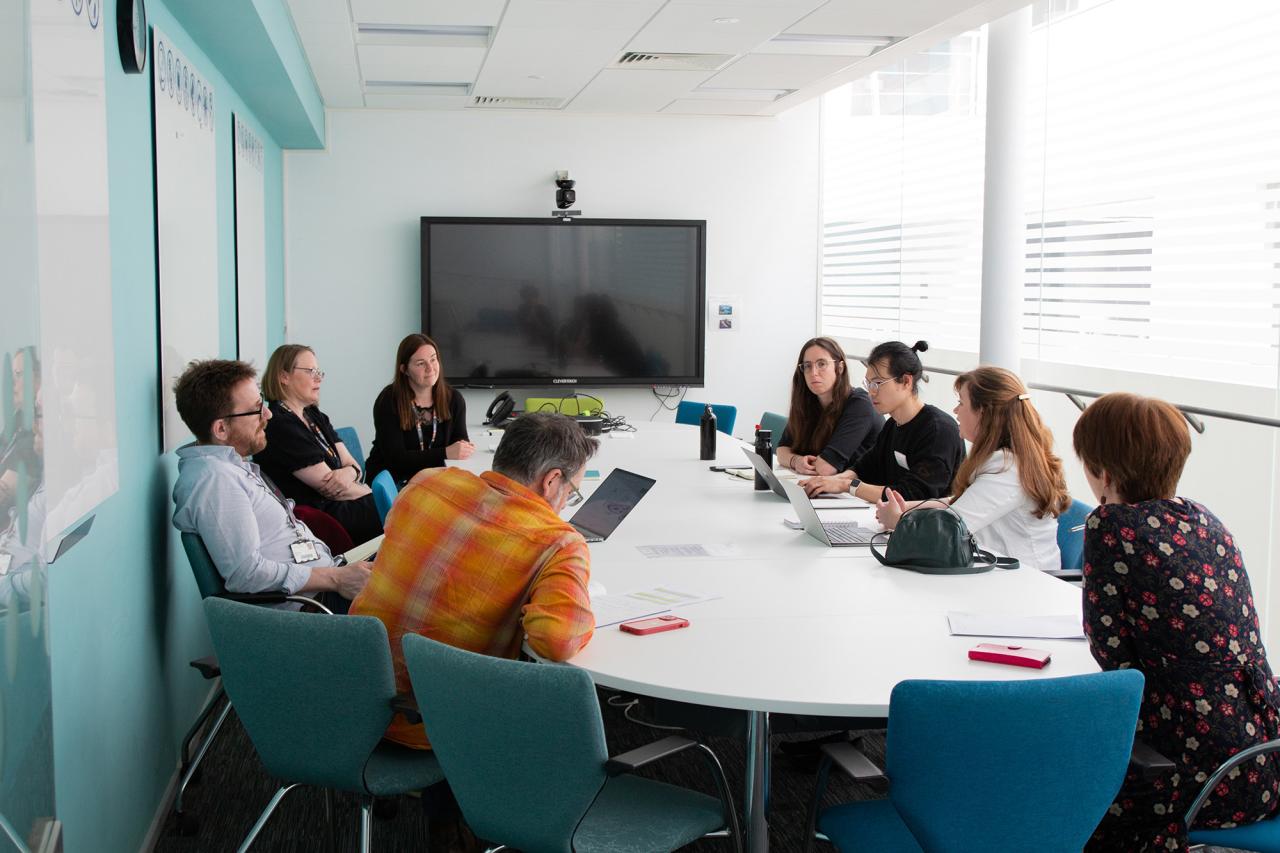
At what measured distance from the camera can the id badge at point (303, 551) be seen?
133 inches

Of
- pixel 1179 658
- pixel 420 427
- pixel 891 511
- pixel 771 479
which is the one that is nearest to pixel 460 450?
pixel 420 427

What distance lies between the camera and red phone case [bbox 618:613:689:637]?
7.81ft

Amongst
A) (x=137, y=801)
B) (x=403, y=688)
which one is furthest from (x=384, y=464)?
(x=403, y=688)

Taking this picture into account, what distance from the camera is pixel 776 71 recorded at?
21.1 feet

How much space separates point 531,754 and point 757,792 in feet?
1.74

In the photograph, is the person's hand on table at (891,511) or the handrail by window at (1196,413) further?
the handrail by window at (1196,413)

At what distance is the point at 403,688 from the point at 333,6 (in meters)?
3.56

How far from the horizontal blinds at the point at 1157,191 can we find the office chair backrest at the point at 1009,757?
2.88 m

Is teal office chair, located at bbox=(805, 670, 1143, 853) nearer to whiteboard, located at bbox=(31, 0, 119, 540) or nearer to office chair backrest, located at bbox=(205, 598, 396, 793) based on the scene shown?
office chair backrest, located at bbox=(205, 598, 396, 793)

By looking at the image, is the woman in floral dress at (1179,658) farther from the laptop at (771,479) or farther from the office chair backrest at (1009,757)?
the laptop at (771,479)

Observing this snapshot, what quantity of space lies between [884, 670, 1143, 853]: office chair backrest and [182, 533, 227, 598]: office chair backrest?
194 cm

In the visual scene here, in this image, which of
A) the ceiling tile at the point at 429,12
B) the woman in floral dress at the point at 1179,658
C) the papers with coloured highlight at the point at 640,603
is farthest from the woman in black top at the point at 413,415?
the woman in floral dress at the point at 1179,658

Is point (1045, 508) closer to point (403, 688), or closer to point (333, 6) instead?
point (403, 688)

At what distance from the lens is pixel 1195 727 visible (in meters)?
2.13
